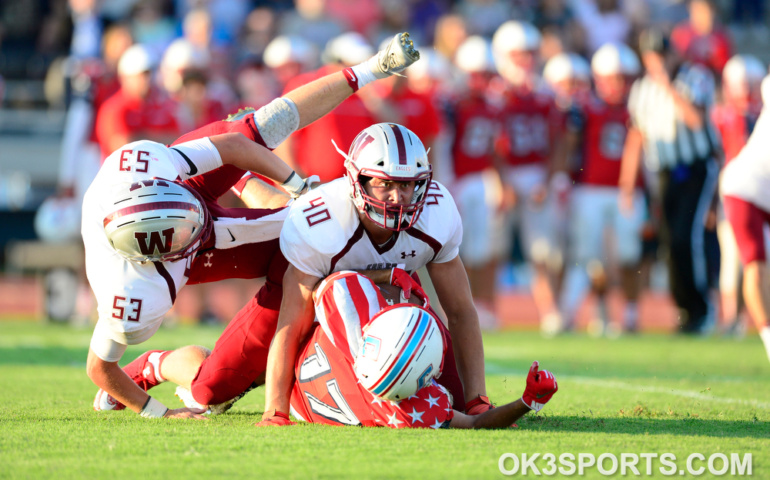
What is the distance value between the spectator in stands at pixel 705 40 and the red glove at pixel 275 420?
815 cm

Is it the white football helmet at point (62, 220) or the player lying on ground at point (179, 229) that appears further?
the white football helmet at point (62, 220)

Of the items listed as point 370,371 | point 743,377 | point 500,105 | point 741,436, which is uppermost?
point 500,105

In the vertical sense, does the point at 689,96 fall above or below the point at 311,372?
above

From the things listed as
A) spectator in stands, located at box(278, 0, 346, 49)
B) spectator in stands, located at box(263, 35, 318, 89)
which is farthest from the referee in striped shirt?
spectator in stands, located at box(278, 0, 346, 49)

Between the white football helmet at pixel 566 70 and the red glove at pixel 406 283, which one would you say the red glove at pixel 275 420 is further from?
the white football helmet at pixel 566 70

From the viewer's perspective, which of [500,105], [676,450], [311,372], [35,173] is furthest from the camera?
[35,173]

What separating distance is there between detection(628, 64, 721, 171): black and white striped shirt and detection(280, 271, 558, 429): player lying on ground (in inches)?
236

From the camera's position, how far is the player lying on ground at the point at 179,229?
388 cm

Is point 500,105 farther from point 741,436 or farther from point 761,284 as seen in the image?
point 741,436

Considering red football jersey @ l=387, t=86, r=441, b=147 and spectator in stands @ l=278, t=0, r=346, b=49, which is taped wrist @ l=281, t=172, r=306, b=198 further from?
spectator in stands @ l=278, t=0, r=346, b=49

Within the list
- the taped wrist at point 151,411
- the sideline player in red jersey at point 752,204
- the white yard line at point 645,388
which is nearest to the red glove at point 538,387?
the taped wrist at point 151,411

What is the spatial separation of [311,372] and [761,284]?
2871 millimetres

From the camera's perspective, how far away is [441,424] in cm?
387

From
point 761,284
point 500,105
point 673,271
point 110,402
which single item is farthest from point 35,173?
point 761,284
